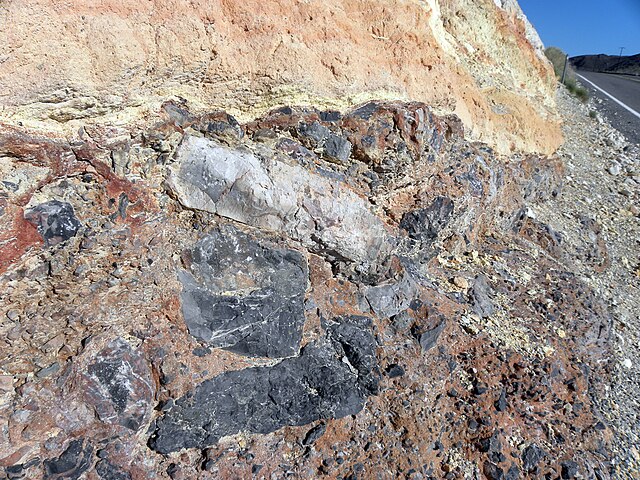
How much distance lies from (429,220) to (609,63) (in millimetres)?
41688

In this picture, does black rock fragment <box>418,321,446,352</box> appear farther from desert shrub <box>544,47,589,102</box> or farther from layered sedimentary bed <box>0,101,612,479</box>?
desert shrub <box>544,47,589,102</box>

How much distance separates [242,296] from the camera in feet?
11.9

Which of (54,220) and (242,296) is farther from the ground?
(54,220)

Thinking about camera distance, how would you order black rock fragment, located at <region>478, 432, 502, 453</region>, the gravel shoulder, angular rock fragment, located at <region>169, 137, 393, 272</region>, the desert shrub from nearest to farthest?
angular rock fragment, located at <region>169, 137, 393, 272</region> → black rock fragment, located at <region>478, 432, 502, 453</region> → the gravel shoulder → the desert shrub

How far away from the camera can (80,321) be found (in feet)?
10.3

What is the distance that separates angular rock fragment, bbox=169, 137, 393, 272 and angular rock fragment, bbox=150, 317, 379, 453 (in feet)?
2.60

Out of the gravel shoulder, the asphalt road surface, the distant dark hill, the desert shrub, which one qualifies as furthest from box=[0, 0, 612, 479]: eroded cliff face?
the distant dark hill

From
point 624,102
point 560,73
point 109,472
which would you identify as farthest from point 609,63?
point 109,472

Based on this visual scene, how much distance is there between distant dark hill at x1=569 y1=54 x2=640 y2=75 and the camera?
32.5 m

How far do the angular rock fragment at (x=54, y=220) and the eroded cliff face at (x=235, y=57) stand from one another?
59 centimetres

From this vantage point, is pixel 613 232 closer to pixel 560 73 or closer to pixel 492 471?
pixel 492 471

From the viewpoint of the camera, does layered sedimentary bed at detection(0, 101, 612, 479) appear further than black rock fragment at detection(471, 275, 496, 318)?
No

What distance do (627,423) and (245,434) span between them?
4094mm

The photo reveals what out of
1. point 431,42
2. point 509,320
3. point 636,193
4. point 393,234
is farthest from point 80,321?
point 636,193
